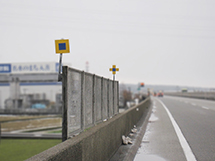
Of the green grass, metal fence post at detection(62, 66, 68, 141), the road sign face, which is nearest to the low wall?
metal fence post at detection(62, 66, 68, 141)

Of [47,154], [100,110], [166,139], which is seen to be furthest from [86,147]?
[166,139]

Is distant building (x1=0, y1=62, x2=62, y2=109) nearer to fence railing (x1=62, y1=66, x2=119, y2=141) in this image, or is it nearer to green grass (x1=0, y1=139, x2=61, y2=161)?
green grass (x1=0, y1=139, x2=61, y2=161)

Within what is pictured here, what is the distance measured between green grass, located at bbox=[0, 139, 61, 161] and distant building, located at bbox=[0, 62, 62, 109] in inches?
788

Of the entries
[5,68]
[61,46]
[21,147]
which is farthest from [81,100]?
[5,68]

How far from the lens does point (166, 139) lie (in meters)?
10.3

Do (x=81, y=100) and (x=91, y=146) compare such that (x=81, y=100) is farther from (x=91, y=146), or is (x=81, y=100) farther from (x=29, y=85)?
(x=29, y=85)

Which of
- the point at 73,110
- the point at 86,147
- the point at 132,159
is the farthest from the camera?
the point at 132,159

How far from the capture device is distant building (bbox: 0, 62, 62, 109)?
2776 inches

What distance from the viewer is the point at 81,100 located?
→ 617cm

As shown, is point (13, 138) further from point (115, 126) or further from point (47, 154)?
point (47, 154)

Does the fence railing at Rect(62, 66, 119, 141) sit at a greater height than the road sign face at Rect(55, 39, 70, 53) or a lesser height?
lesser

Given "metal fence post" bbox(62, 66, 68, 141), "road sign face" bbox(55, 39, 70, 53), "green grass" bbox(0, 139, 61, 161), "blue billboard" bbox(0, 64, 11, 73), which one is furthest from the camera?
"blue billboard" bbox(0, 64, 11, 73)

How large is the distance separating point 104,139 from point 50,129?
61522 mm

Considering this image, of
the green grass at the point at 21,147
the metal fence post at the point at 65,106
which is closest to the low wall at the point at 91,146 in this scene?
the metal fence post at the point at 65,106
